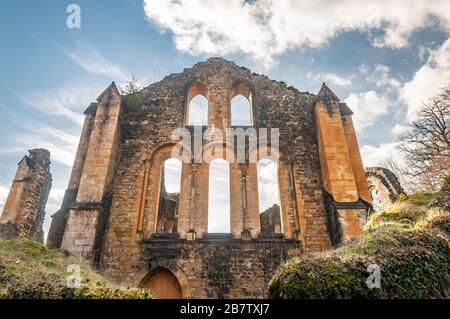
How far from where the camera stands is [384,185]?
43.3ft

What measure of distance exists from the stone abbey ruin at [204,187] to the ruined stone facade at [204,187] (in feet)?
0.12

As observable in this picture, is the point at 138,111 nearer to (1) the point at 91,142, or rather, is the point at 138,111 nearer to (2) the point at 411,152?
(1) the point at 91,142

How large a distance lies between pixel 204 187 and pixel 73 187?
455cm

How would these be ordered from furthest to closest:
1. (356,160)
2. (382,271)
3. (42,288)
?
(356,160)
(382,271)
(42,288)

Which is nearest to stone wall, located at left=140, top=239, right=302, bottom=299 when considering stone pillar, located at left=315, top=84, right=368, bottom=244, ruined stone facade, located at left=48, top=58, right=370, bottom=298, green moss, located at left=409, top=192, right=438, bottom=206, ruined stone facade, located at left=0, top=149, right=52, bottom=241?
ruined stone facade, located at left=48, top=58, right=370, bottom=298

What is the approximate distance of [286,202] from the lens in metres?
10.2

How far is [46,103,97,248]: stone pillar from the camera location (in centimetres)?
931

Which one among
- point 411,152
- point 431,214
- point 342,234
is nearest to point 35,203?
point 342,234

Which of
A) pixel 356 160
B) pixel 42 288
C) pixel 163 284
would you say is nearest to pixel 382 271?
pixel 42 288

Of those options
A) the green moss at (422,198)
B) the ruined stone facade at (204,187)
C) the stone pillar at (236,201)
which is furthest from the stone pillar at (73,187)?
the green moss at (422,198)

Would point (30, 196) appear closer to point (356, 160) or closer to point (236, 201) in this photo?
point (236, 201)

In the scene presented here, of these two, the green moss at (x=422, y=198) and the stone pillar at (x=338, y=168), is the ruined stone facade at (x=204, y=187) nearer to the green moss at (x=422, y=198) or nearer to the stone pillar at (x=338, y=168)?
the stone pillar at (x=338, y=168)

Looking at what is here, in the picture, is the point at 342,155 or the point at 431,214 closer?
the point at 431,214
